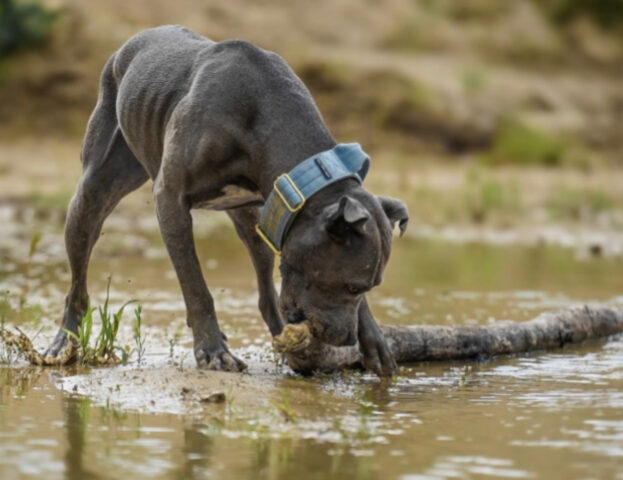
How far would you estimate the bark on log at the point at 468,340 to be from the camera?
608cm

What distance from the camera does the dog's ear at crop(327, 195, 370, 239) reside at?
532cm

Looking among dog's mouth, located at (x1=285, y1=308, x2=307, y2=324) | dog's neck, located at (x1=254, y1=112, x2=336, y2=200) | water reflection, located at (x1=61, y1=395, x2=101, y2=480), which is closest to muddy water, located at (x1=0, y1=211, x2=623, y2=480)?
water reflection, located at (x1=61, y1=395, x2=101, y2=480)

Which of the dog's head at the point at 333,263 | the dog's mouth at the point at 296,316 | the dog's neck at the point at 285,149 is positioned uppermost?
the dog's neck at the point at 285,149

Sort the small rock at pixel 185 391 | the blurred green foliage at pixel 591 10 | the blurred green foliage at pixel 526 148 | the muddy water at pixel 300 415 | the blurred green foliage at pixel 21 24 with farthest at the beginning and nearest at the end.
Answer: the blurred green foliage at pixel 591 10 < the blurred green foliage at pixel 21 24 < the blurred green foliage at pixel 526 148 < the small rock at pixel 185 391 < the muddy water at pixel 300 415

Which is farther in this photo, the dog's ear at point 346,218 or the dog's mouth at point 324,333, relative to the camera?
the dog's mouth at point 324,333

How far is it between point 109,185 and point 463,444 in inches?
126

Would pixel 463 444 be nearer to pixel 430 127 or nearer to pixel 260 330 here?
pixel 260 330

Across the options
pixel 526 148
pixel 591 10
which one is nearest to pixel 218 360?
pixel 526 148

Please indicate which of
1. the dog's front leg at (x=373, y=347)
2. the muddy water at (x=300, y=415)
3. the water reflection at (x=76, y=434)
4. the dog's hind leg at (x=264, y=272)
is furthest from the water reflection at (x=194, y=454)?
the dog's hind leg at (x=264, y=272)

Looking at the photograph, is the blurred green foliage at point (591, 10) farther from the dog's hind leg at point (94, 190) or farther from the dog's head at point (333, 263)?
the dog's head at point (333, 263)

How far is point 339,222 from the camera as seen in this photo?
5.40 m

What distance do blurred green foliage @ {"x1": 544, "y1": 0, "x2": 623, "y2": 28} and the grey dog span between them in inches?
703

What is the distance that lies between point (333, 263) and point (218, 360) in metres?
0.93

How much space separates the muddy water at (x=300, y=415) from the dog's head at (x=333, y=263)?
0.33 m
